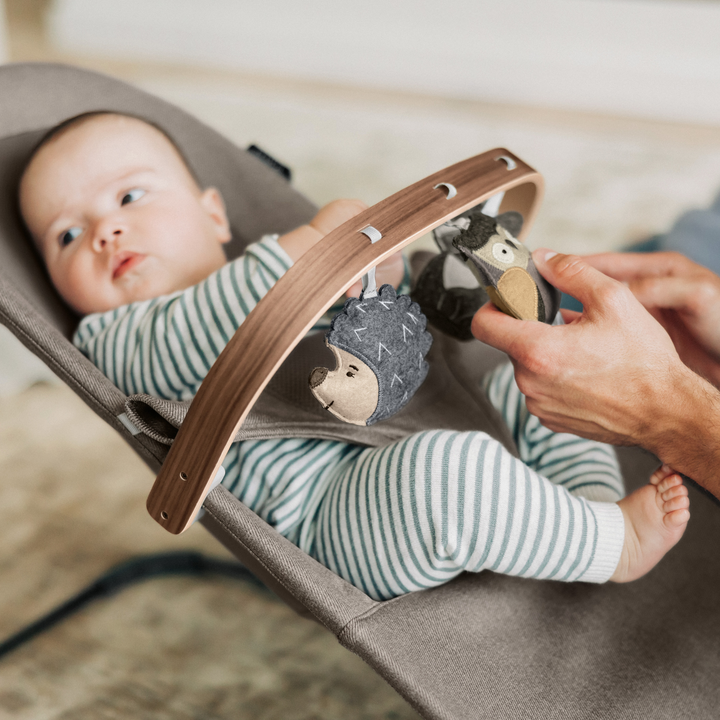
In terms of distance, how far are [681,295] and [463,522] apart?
0.45m

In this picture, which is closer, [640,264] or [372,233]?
[372,233]

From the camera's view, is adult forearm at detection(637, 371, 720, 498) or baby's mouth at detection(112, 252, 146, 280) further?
baby's mouth at detection(112, 252, 146, 280)

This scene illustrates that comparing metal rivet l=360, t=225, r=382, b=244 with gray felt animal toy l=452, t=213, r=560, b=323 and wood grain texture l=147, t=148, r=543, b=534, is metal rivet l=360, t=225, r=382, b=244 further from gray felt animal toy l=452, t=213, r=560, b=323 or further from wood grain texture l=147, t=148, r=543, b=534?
gray felt animal toy l=452, t=213, r=560, b=323

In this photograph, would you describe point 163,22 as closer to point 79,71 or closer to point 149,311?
point 79,71

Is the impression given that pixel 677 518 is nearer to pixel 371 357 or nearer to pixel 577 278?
pixel 577 278

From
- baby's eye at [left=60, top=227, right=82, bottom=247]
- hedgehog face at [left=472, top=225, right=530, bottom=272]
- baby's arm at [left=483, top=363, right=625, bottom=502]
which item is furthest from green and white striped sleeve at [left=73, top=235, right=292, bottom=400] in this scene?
baby's arm at [left=483, top=363, right=625, bottom=502]

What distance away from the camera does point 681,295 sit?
0.88 metres

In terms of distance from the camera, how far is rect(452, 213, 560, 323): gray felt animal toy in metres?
0.67

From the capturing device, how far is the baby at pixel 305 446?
0.71 meters

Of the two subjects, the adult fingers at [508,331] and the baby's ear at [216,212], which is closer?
the adult fingers at [508,331]

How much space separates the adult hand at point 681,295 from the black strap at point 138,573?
827mm

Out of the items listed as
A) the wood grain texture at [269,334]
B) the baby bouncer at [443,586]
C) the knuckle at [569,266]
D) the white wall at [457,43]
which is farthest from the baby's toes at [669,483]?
the white wall at [457,43]

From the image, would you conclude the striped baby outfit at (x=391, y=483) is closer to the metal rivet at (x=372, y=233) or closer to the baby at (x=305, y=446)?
the baby at (x=305, y=446)

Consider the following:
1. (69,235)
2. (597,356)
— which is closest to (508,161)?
(597,356)
